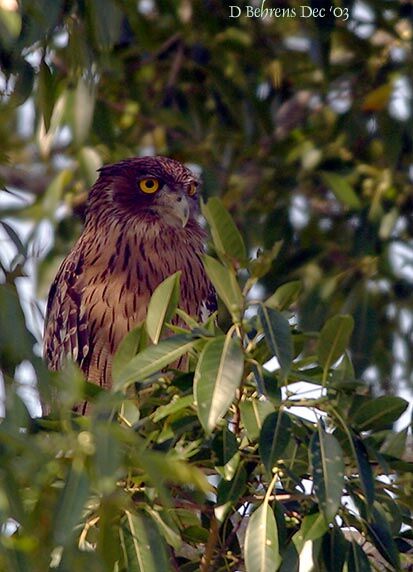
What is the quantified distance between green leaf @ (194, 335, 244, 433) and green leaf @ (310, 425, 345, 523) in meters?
0.21

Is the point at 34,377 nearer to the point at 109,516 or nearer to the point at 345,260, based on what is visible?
the point at 109,516

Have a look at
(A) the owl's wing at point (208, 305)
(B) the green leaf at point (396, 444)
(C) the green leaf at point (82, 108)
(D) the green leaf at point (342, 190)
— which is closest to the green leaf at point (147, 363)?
(B) the green leaf at point (396, 444)

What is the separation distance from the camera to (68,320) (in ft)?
15.3

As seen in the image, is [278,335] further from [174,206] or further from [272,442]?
[174,206]

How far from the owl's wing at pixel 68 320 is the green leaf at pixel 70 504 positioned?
2.46 m

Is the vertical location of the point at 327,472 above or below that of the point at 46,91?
below

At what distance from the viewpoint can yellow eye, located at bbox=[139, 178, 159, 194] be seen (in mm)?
4872

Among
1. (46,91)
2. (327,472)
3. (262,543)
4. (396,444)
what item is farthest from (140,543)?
(46,91)

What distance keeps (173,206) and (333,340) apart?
203 cm

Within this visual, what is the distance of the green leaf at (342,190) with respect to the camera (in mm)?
5238

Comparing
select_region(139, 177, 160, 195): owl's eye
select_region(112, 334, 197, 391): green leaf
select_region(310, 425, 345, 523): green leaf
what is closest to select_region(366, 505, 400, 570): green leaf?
select_region(310, 425, 345, 523): green leaf

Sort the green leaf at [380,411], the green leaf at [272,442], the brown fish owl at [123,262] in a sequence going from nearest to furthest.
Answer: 1. the green leaf at [272,442]
2. the green leaf at [380,411]
3. the brown fish owl at [123,262]

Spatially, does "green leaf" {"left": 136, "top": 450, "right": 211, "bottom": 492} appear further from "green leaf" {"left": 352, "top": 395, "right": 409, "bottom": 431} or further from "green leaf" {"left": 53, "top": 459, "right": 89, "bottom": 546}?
"green leaf" {"left": 352, "top": 395, "right": 409, "bottom": 431}

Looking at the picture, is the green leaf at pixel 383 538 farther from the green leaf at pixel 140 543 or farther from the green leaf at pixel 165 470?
the green leaf at pixel 165 470
